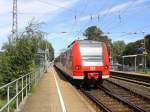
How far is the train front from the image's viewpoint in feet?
81.7

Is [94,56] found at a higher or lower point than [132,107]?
higher

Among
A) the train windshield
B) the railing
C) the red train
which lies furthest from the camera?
the train windshield

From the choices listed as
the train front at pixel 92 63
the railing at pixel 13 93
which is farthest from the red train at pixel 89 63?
the railing at pixel 13 93

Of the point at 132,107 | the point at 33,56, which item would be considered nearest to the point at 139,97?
the point at 132,107

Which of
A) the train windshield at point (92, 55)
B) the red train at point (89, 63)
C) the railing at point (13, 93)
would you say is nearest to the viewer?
the railing at point (13, 93)

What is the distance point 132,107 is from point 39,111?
3.82 m

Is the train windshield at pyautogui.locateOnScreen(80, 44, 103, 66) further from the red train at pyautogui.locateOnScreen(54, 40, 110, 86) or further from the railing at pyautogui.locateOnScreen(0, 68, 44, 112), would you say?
the railing at pyautogui.locateOnScreen(0, 68, 44, 112)

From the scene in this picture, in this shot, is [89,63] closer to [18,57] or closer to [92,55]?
[92,55]

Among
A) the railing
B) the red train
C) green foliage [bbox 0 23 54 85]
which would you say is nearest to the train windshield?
the red train

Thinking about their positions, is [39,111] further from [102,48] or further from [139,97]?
[102,48]

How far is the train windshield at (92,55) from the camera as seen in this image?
25253mm

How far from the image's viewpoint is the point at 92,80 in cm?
2484

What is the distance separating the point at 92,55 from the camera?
83.8 feet

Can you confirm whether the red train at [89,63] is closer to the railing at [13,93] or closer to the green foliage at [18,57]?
the green foliage at [18,57]
